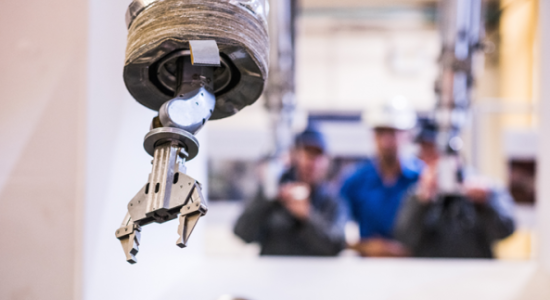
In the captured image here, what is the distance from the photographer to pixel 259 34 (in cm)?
25

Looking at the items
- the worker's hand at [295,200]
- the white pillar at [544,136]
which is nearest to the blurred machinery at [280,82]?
the white pillar at [544,136]

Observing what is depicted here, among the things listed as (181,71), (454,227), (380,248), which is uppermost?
(181,71)

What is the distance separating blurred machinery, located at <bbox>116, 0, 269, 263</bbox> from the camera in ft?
0.71

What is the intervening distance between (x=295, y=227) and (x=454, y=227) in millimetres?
616

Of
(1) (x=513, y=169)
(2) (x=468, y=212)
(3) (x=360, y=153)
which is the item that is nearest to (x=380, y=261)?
(2) (x=468, y=212)

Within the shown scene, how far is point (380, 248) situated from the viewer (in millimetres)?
1536

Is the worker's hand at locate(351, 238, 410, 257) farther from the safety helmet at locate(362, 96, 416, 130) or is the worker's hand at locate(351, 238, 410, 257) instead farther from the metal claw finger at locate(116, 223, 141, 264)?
the metal claw finger at locate(116, 223, 141, 264)

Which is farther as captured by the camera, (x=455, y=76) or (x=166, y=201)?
(x=455, y=76)

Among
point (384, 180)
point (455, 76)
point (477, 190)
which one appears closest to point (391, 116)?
point (384, 180)

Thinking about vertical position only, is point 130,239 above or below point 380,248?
above

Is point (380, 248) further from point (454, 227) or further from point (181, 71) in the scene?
point (181, 71)

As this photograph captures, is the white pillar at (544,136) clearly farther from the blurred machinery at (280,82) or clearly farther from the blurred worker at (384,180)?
the blurred worker at (384,180)

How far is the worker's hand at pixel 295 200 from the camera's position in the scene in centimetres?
139

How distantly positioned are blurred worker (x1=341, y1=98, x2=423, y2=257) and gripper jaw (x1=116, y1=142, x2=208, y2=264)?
4.82 feet
